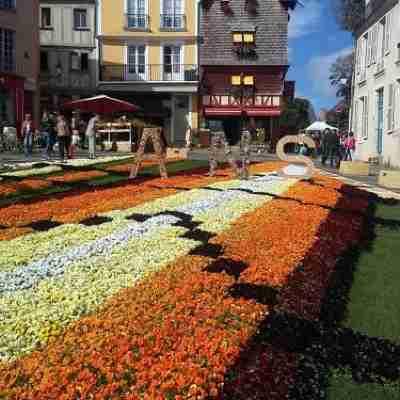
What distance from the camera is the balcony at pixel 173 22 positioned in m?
44.8

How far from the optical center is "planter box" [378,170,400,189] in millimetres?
17312

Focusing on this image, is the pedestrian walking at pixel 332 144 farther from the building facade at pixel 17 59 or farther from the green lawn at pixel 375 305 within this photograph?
the building facade at pixel 17 59

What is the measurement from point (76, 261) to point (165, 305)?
1.91 metres

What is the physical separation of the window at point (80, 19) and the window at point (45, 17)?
7.45ft

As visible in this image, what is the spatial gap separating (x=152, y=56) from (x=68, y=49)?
7.30 metres

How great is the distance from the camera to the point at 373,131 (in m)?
30.7

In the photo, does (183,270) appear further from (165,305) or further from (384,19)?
(384,19)

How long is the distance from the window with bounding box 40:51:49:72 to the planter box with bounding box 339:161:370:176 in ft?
105

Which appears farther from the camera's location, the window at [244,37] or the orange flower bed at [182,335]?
the window at [244,37]

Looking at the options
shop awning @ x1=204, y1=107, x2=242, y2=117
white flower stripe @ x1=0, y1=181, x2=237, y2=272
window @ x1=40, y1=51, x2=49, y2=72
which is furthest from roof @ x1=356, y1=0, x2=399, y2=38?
window @ x1=40, y1=51, x2=49, y2=72

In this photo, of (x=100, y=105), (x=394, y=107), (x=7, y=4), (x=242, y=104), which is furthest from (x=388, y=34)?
(x=7, y=4)

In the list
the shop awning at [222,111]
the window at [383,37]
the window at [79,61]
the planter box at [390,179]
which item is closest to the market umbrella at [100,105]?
the window at [383,37]

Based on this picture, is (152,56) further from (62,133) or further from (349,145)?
(62,133)

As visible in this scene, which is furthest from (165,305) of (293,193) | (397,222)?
(293,193)
